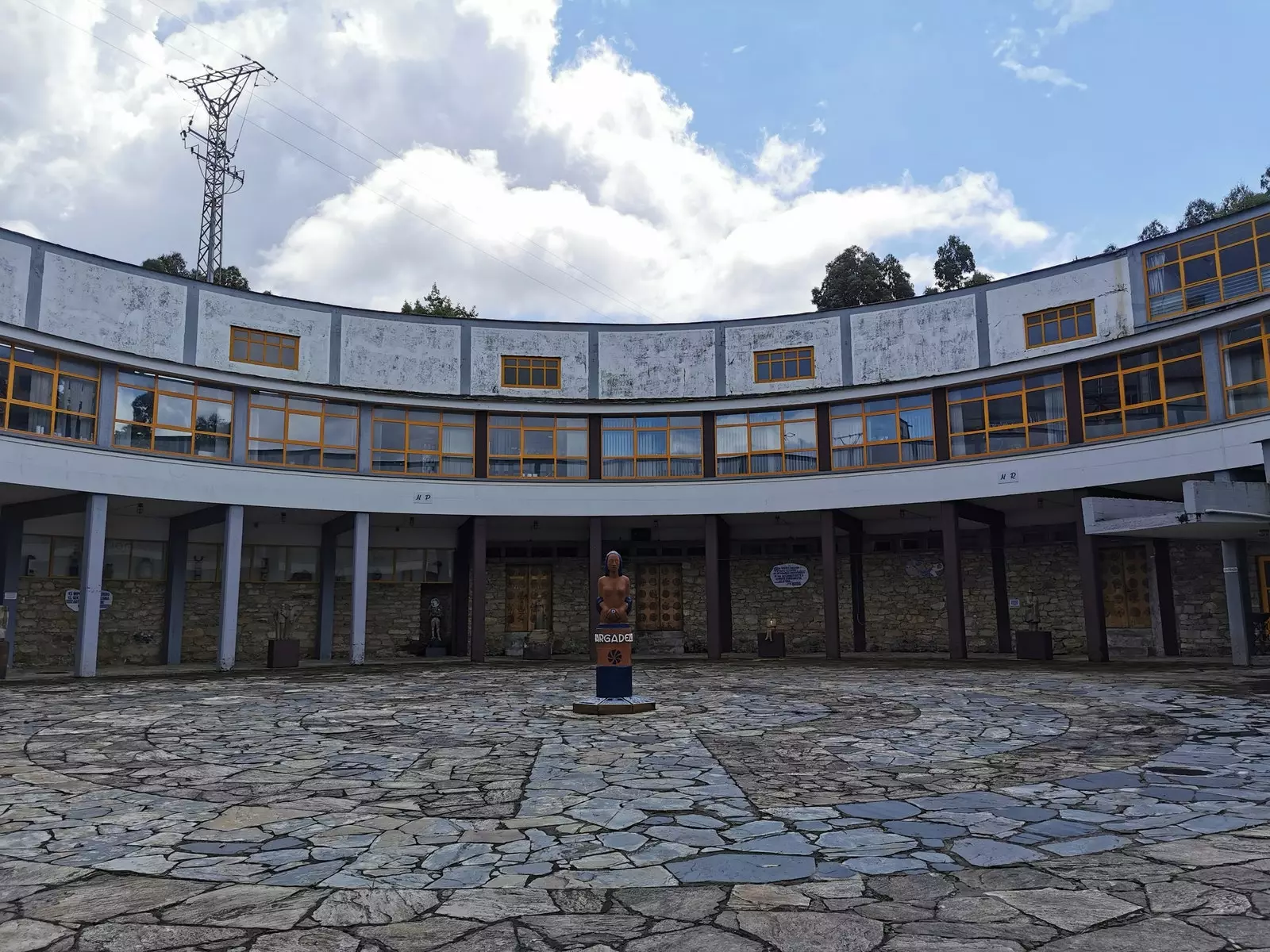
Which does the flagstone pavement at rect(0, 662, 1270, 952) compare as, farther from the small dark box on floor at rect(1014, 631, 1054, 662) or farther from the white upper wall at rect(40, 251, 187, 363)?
the white upper wall at rect(40, 251, 187, 363)

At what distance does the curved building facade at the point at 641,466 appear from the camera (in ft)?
64.5

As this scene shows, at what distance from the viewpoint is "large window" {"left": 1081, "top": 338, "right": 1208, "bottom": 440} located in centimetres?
1958

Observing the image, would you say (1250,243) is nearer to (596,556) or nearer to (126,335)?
(596,556)

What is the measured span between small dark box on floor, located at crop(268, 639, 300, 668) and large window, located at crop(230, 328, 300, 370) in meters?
6.91

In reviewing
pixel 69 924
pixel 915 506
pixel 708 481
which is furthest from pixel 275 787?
pixel 915 506

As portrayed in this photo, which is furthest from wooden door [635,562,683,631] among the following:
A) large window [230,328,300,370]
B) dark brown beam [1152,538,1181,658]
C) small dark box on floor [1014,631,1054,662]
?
dark brown beam [1152,538,1181,658]

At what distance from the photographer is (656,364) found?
84.7 ft

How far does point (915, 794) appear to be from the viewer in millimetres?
6938

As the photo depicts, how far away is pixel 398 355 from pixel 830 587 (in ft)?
42.8

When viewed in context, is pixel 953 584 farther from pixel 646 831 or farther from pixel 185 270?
pixel 185 270

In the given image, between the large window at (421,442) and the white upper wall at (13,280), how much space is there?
26.4ft

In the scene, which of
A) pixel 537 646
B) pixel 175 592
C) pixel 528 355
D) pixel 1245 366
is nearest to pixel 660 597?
pixel 537 646

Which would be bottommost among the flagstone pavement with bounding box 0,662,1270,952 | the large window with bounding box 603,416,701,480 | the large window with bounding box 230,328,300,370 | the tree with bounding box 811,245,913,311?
the flagstone pavement with bounding box 0,662,1270,952

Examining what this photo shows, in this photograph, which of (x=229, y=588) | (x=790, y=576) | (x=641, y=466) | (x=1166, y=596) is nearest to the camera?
(x=229, y=588)
